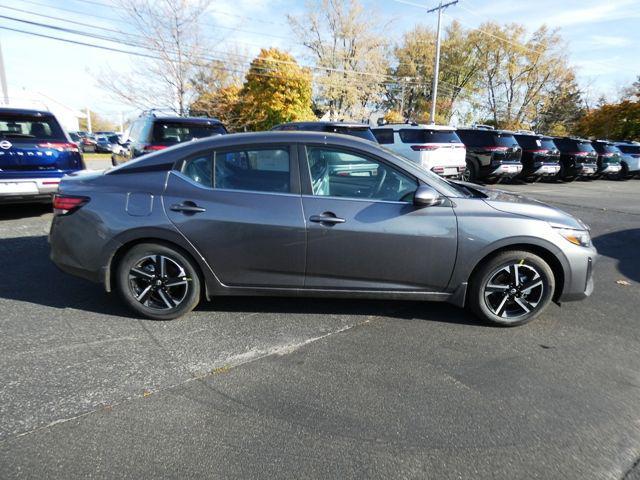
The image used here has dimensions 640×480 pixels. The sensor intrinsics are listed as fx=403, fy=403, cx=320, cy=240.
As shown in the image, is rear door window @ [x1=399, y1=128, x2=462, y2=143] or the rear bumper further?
rear door window @ [x1=399, y1=128, x2=462, y2=143]

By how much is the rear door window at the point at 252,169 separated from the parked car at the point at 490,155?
11507mm

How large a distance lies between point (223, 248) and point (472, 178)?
40.4 ft

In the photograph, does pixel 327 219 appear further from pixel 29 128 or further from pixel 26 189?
pixel 29 128

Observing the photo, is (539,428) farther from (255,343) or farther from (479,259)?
(255,343)

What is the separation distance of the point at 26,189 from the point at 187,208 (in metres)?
4.49

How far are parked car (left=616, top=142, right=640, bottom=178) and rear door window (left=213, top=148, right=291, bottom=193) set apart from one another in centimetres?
2221

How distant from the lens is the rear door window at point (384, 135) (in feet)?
40.1

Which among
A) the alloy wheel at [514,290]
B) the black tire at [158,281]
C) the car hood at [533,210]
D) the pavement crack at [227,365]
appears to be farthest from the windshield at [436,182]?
the black tire at [158,281]

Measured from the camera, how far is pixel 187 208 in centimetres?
327

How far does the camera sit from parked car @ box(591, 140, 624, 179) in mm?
18531

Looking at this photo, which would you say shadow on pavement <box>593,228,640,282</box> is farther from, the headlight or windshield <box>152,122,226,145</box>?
windshield <box>152,122,226,145</box>

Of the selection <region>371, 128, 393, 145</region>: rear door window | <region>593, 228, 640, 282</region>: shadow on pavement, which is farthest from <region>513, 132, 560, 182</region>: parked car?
<region>593, 228, 640, 282</region>: shadow on pavement

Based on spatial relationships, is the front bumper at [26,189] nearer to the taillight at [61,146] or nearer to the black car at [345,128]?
the taillight at [61,146]

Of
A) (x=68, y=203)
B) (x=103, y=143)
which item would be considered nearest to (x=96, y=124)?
(x=103, y=143)
